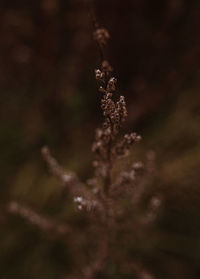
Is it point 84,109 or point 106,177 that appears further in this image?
point 84,109

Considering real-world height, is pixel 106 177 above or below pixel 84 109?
below

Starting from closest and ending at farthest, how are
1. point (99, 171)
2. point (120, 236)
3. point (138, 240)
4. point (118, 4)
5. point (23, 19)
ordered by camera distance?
1. point (99, 171)
2. point (120, 236)
3. point (138, 240)
4. point (118, 4)
5. point (23, 19)

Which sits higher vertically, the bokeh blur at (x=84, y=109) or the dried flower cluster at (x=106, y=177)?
the bokeh blur at (x=84, y=109)

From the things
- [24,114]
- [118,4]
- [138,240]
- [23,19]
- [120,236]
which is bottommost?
[120,236]

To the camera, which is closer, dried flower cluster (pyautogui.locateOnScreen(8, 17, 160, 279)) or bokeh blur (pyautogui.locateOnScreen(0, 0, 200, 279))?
dried flower cluster (pyautogui.locateOnScreen(8, 17, 160, 279))

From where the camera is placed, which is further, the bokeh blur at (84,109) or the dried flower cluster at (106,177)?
the bokeh blur at (84,109)

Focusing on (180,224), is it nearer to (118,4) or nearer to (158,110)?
(158,110)

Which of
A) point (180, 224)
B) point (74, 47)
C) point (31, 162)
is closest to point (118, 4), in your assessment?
point (74, 47)

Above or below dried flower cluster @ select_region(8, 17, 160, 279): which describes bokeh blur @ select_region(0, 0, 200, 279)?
above
